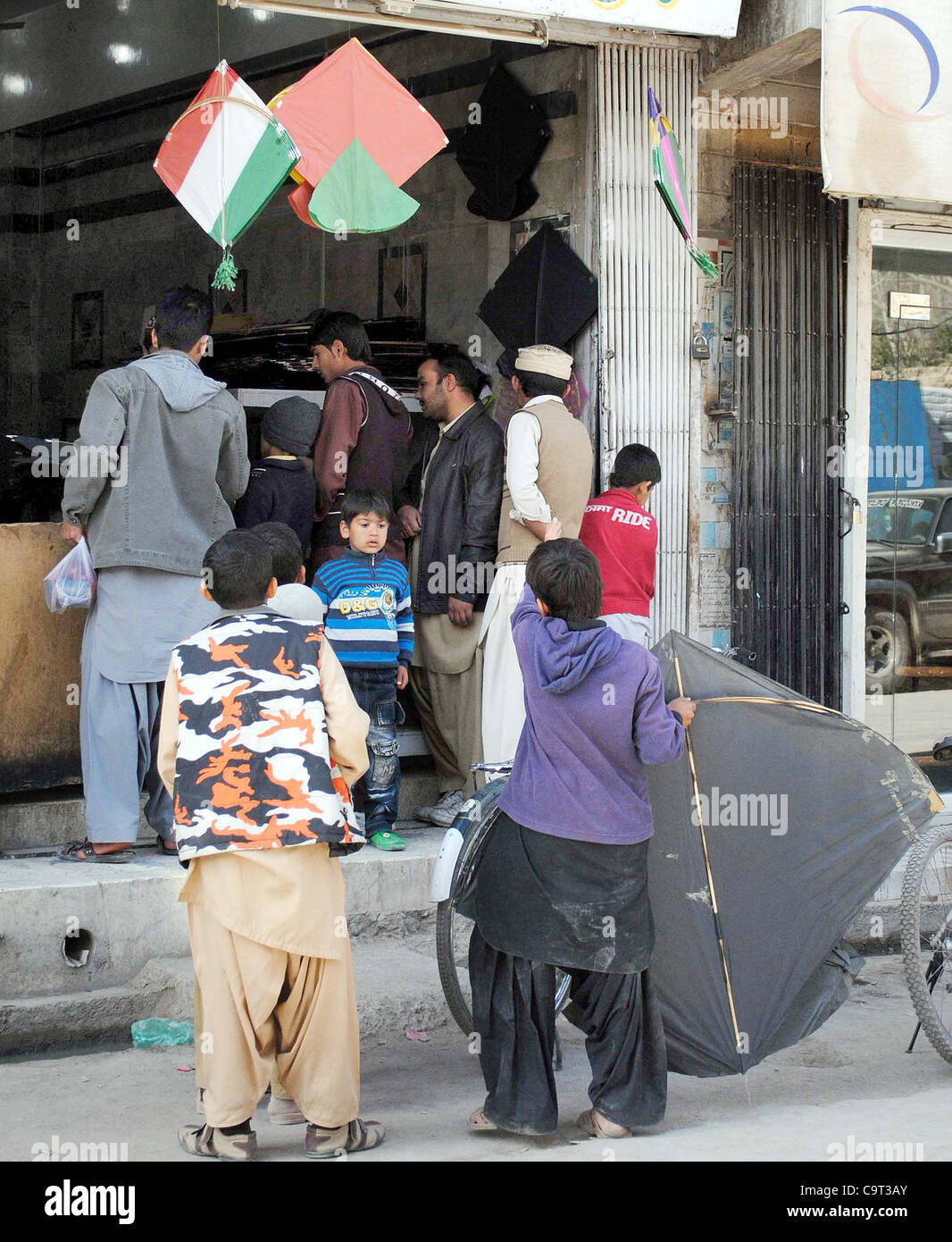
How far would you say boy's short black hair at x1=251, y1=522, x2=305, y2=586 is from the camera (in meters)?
4.17

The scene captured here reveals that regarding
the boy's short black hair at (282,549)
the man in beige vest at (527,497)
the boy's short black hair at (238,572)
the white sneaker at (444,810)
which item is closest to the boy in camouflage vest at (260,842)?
the boy's short black hair at (238,572)

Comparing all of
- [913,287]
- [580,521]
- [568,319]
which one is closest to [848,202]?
[913,287]

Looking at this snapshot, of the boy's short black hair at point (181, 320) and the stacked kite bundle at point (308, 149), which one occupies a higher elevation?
the stacked kite bundle at point (308, 149)

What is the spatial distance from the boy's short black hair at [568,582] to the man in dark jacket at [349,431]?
6.42ft

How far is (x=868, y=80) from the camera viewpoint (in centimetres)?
606

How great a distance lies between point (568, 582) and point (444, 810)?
2.56 meters

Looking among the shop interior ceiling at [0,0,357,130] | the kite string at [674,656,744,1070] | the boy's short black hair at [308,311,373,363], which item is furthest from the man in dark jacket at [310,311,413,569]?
the shop interior ceiling at [0,0,357,130]

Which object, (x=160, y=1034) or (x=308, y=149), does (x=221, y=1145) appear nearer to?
(x=160, y=1034)

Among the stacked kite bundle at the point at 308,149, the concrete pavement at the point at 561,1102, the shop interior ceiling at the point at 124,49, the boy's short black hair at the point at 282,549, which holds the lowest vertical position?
the concrete pavement at the point at 561,1102

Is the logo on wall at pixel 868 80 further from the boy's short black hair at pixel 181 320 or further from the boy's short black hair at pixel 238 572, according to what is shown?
→ the boy's short black hair at pixel 238 572

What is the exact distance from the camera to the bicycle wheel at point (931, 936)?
4.88 metres
